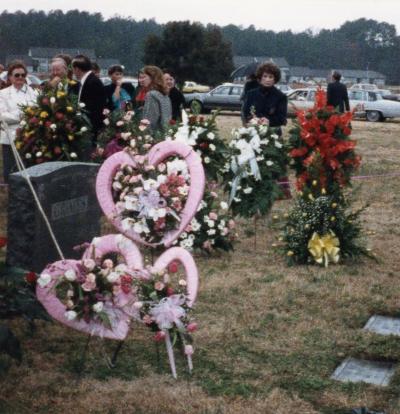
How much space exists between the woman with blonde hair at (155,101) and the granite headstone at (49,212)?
2.09m

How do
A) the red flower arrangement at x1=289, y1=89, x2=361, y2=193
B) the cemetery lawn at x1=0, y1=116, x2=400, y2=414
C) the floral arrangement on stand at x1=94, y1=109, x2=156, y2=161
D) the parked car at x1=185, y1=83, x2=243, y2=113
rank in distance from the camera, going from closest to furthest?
the cemetery lawn at x1=0, y1=116, x2=400, y2=414 < the red flower arrangement at x1=289, y1=89, x2=361, y2=193 < the floral arrangement on stand at x1=94, y1=109, x2=156, y2=161 < the parked car at x1=185, y1=83, x2=243, y2=113

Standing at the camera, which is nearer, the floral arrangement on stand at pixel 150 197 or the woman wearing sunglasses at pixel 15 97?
the floral arrangement on stand at pixel 150 197

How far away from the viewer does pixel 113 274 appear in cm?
478

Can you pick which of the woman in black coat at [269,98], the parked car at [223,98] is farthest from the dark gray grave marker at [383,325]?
the parked car at [223,98]

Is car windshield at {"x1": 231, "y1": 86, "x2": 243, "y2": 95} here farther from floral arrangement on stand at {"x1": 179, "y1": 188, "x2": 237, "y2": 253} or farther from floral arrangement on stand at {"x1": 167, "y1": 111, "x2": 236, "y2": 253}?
floral arrangement on stand at {"x1": 179, "y1": 188, "x2": 237, "y2": 253}

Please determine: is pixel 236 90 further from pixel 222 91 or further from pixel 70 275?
pixel 70 275

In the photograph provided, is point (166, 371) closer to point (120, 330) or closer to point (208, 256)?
point (120, 330)

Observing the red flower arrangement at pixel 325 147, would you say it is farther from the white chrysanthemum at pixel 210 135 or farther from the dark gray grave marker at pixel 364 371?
the dark gray grave marker at pixel 364 371

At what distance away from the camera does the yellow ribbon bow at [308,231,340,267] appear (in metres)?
7.86

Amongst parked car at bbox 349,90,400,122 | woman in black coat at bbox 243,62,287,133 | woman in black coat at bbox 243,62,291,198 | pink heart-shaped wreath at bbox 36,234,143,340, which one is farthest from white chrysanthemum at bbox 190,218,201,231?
parked car at bbox 349,90,400,122

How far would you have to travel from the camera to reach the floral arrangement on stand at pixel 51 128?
9.48 m

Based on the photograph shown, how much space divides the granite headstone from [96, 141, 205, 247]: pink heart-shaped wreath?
66cm

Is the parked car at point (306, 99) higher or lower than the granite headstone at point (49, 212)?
lower

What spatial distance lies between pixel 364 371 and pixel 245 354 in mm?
786
